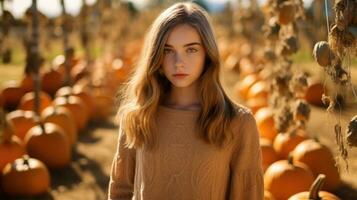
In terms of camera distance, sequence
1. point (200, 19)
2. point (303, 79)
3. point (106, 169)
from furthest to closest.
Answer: point (106, 169) < point (303, 79) < point (200, 19)

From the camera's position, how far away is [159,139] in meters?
2.45

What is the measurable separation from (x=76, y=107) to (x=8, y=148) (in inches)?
77.8

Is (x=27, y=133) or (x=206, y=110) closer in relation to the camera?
(x=206, y=110)

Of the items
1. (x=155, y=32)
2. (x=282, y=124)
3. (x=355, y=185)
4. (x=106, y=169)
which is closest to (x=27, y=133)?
(x=106, y=169)

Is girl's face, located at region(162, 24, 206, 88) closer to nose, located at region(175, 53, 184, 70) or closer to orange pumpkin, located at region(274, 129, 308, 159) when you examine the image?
nose, located at region(175, 53, 184, 70)

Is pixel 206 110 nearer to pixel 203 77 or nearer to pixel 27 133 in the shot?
pixel 203 77

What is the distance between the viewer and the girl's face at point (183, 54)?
7.75ft

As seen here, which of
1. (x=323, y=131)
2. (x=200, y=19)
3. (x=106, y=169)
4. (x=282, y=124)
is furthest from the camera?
(x=323, y=131)

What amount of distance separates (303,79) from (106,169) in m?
2.13

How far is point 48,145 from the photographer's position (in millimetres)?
5109

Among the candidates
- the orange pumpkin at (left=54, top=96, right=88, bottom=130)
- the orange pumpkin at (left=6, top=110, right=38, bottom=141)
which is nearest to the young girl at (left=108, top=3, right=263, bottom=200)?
the orange pumpkin at (left=6, top=110, right=38, bottom=141)

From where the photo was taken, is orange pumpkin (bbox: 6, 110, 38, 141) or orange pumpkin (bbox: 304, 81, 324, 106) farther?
orange pumpkin (bbox: 304, 81, 324, 106)

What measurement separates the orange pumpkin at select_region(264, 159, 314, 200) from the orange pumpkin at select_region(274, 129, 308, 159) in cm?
63

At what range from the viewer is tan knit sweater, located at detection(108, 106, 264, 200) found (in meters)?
2.38
